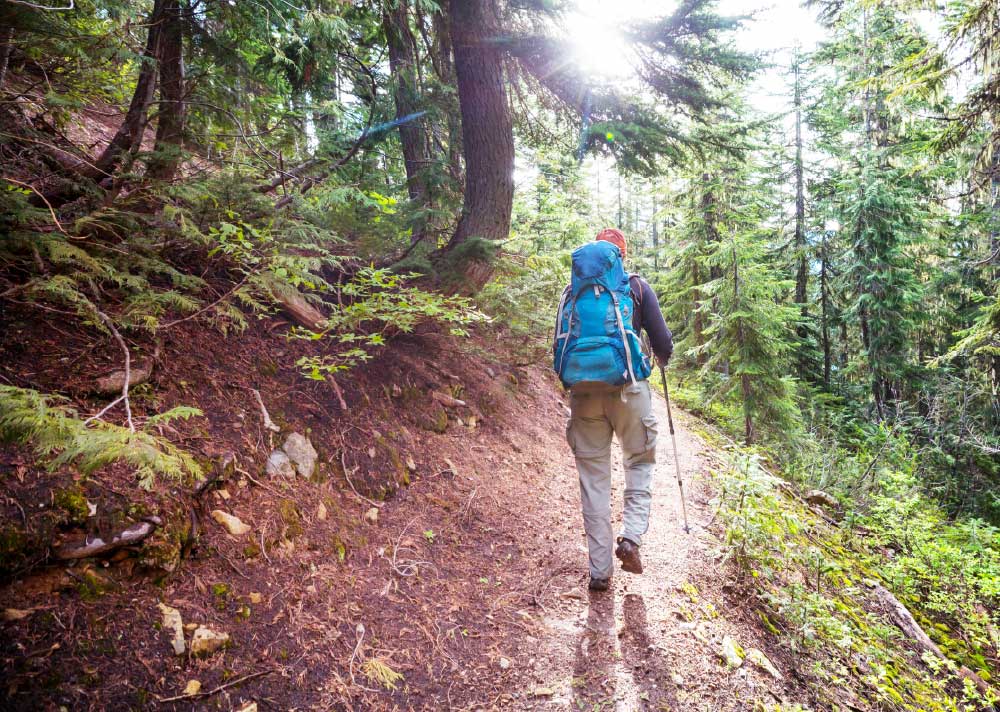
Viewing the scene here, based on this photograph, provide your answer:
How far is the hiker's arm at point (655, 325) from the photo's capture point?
12.6 ft

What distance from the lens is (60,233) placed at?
318 cm

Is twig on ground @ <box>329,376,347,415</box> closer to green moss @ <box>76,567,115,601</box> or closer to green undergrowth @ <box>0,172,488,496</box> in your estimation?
green undergrowth @ <box>0,172,488,496</box>

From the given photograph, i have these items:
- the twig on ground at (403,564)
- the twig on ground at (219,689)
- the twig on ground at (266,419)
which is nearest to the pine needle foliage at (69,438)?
the twig on ground at (219,689)

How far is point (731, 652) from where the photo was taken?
2955mm

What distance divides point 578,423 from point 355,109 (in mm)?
5736

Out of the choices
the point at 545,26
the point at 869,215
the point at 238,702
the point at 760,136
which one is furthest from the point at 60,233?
the point at 760,136

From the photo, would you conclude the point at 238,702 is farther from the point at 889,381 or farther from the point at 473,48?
the point at 889,381

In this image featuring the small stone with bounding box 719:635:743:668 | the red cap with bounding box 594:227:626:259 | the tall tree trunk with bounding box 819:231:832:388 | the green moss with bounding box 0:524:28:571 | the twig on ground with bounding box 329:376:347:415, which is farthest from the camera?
the tall tree trunk with bounding box 819:231:832:388

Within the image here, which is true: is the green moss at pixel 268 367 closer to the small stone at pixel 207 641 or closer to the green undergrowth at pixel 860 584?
the small stone at pixel 207 641

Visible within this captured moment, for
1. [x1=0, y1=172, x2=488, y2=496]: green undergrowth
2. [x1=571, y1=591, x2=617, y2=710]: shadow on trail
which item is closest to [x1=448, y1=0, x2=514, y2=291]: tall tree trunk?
[x1=0, y1=172, x2=488, y2=496]: green undergrowth

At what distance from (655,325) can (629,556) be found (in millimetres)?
1760

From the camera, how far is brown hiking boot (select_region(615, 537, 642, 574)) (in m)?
3.46

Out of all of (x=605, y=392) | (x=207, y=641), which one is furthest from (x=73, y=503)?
(x=605, y=392)

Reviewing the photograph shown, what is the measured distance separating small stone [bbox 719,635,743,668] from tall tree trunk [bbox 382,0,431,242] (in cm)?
521
